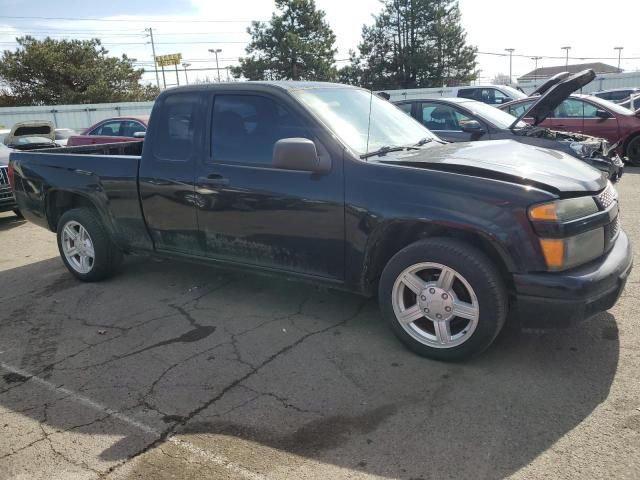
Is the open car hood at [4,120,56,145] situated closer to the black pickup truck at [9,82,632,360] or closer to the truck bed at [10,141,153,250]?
the truck bed at [10,141,153,250]

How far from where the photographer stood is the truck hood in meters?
3.31

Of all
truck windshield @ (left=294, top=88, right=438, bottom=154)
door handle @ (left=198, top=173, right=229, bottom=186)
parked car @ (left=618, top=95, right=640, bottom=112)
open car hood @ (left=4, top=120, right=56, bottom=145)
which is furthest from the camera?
parked car @ (left=618, top=95, right=640, bottom=112)

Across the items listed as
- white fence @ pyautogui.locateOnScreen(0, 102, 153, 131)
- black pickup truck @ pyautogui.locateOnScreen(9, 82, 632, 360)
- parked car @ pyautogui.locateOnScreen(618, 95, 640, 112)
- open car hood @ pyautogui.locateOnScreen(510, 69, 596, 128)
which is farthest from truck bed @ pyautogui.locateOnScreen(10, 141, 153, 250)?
white fence @ pyautogui.locateOnScreen(0, 102, 153, 131)

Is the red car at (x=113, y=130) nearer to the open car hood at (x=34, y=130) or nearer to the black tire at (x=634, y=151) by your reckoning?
the open car hood at (x=34, y=130)

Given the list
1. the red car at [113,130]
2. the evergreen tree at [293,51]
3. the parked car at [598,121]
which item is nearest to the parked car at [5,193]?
the red car at [113,130]

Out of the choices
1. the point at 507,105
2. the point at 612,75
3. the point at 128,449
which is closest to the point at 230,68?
the point at 612,75

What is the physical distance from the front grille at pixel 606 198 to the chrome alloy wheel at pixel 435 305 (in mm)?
987

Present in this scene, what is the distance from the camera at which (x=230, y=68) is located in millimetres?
47625

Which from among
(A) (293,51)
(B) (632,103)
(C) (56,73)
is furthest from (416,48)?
(B) (632,103)

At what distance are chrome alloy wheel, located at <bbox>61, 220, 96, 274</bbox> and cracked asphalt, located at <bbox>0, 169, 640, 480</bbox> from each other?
0.82 metres

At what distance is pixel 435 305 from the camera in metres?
3.48

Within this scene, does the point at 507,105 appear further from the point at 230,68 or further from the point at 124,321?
the point at 230,68

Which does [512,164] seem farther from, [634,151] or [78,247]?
[634,151]

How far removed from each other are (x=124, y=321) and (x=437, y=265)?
2687 millimetres
